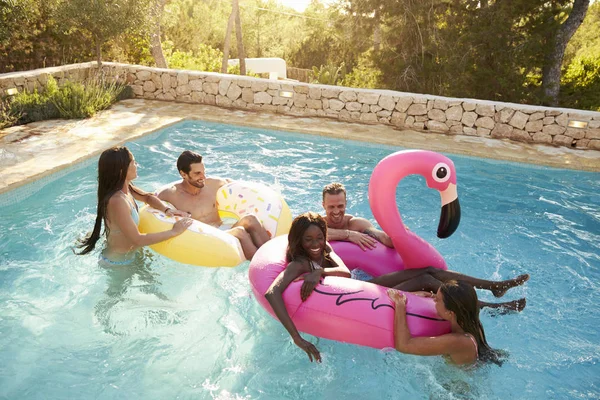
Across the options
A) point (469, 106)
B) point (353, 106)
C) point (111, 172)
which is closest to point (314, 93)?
point (353, 106)

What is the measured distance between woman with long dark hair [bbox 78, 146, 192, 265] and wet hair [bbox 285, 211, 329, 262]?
110 cm

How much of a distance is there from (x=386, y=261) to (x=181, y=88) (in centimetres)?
746

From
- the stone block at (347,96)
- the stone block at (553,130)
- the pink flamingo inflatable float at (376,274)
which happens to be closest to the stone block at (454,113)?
the stone block at (553,130)

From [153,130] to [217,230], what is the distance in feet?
15.2

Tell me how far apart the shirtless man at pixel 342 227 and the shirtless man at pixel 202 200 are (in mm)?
658

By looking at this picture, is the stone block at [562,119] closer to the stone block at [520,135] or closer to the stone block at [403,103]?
the stone block at [520,135]

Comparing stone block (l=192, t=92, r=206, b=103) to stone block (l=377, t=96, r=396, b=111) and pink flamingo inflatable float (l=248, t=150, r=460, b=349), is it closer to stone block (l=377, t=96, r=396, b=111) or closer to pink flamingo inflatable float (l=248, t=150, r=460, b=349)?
stone block (l=377, t=96, r=396, b=111)

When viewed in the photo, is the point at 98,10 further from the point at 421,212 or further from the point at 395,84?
the point at 421,212

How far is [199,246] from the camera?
421cm

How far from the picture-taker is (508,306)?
12.9ft

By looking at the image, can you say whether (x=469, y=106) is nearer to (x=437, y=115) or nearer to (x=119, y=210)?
(x=437, y=115)

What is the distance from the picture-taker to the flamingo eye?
3.81 meters

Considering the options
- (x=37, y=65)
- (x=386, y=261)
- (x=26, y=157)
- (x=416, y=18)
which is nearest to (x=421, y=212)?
(x=386, y=261)

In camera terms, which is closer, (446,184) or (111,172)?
(446,184)
